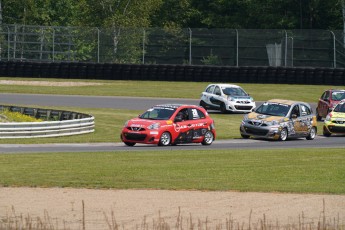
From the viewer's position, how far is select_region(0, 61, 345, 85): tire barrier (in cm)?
5931

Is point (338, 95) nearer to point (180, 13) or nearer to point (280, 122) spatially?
point (280, 122)

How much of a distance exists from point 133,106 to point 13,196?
30968 mm

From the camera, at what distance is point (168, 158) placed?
89.4 feet

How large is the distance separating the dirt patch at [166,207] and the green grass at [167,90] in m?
37.0

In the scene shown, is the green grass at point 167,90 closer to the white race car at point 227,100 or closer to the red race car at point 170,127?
the white race car at point 227,100

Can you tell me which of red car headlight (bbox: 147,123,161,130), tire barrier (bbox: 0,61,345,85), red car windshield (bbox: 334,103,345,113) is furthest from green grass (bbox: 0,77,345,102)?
red car headlight (bbox: 147,123,161,130)

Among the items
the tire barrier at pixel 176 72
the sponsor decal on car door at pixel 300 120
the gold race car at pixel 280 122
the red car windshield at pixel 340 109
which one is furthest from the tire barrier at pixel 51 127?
the tire barrier at pixel 176 72

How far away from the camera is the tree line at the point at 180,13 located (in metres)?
80.9

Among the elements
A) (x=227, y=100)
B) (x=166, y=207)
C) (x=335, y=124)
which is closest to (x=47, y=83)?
(x=227, y=100)

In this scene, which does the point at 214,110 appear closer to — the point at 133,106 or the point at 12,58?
the point at 133,106

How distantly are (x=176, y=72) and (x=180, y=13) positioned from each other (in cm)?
2824

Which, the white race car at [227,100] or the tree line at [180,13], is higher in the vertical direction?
the tree line at [180,13]

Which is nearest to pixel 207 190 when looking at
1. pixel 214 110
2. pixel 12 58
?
pixel 214 110

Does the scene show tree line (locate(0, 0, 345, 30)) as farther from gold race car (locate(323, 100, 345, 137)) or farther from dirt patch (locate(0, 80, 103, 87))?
gold race car (locate(323, 100, 345, 137))
